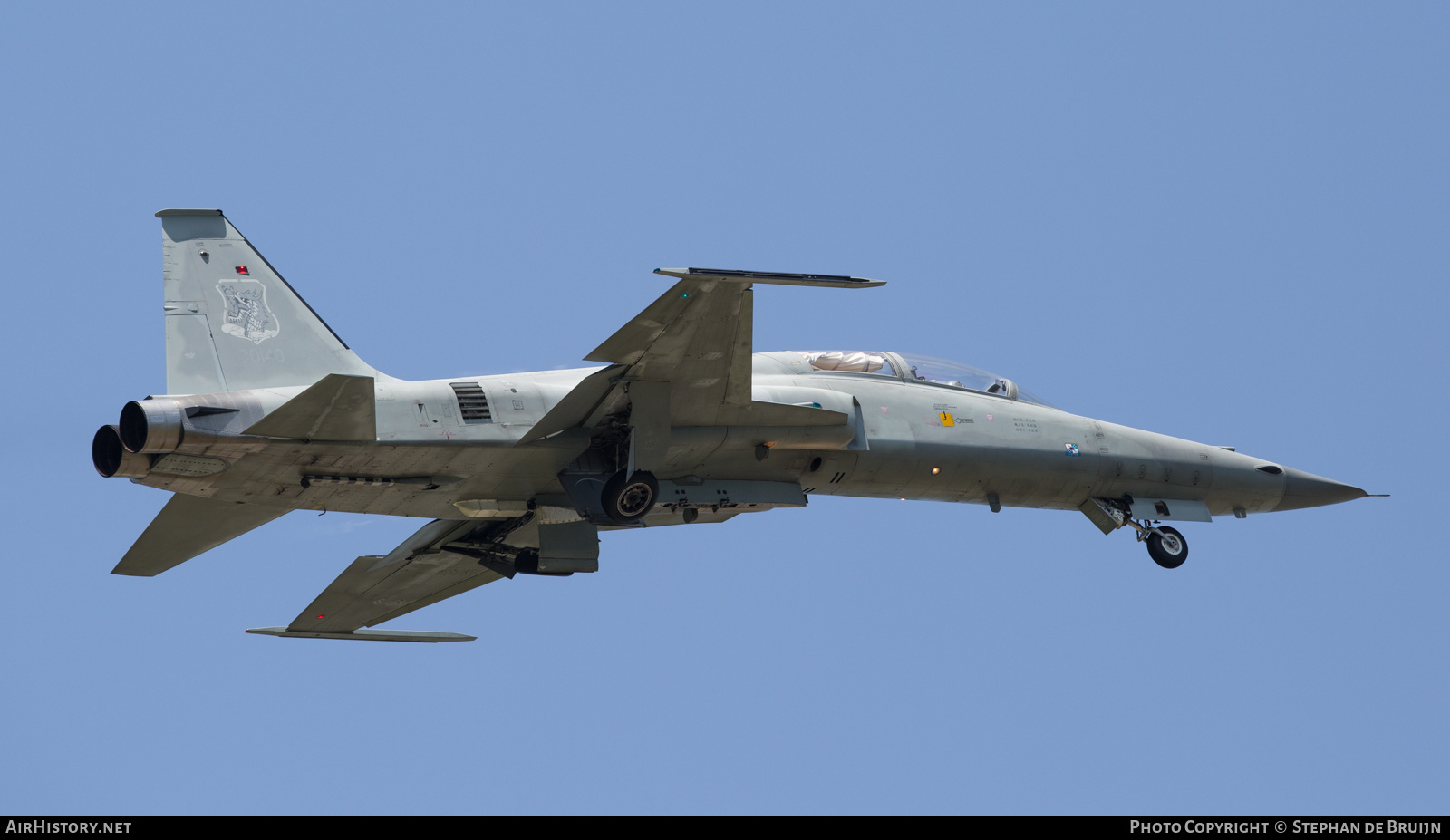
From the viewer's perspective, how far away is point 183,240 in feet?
68.2

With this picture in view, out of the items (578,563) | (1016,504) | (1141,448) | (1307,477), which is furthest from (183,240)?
(1307,477)

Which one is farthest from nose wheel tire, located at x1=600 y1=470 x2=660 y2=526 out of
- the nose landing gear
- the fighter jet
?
the nose landing gear

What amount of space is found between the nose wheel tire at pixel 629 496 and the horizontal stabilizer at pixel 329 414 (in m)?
3.28

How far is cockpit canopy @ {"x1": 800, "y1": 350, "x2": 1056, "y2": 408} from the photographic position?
24078 millimetres

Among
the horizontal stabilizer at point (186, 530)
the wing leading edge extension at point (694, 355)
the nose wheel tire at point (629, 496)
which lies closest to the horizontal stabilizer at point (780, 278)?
the wing leading edge extension at point (694, 355)

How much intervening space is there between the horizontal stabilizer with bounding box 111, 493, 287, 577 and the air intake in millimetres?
3031

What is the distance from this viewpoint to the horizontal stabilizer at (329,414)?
18.8m

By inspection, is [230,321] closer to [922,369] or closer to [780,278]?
[780,278]

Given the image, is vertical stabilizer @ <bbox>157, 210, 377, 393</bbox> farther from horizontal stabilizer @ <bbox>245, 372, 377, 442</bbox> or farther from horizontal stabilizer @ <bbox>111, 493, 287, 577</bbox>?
horizontal stabilizer @ <bbox>111, 493, 287, 577</bbox>

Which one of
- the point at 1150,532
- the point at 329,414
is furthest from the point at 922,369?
the point at 329,414

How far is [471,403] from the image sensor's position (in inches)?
820

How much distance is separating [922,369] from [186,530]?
34.6ft

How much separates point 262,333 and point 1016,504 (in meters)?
11.6

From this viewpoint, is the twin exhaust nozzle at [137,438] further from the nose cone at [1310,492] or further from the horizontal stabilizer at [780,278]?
the nose cone at [1310,492]
